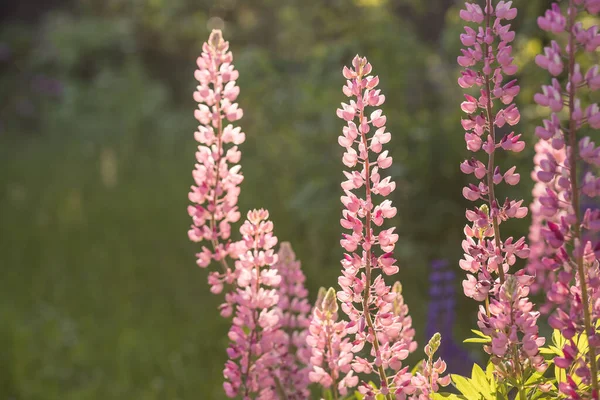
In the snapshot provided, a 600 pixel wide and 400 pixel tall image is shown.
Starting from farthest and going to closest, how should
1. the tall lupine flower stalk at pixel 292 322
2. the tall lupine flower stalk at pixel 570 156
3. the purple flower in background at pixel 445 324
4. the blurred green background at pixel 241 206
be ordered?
the blurred green background at pixel 241 206, the purple flower in background at pixel 445 324, the tall lupine flower stalk at pixel 292 322, the tall lupine flower stalk at pixel 570 156

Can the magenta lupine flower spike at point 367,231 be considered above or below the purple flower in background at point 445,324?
above

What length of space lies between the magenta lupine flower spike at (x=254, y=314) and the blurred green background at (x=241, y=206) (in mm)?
2330

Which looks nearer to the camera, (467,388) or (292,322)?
(467,388)

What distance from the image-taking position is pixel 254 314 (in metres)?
1.55

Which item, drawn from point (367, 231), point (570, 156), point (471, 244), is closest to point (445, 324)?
point (471, 244)

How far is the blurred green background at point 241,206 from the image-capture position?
4.33 meters

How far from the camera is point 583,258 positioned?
1.25 metres

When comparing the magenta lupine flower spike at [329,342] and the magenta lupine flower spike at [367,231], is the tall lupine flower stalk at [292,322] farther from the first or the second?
the magenta lupine flower spike at [367,231]

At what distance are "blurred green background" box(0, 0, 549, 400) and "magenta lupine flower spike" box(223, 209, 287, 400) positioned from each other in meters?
2.33

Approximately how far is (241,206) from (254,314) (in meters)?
4.97

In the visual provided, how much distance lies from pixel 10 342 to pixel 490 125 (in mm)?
3958

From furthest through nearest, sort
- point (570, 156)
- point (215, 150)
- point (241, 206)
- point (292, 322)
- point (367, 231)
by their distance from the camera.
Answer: point (241, 206) < point (292, 322) < point (215, 150) < point (367, 231) < point (570, 156)

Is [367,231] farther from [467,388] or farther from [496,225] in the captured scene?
[467,388]

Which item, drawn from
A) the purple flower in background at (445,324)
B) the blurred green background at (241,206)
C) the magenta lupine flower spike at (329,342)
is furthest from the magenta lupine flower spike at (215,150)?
the blurred green background at (241,206)
